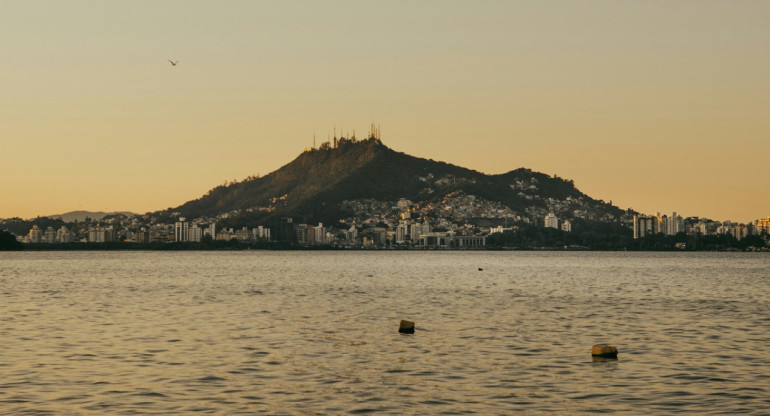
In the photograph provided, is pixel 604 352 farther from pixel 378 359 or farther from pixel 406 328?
pixel 406 328

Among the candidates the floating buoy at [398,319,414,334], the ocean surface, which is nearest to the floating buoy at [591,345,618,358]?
the ocean surface

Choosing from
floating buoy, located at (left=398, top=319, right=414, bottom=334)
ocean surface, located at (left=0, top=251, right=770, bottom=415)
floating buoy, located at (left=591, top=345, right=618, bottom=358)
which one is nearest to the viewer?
ocean surface, located at (left=0, top=251, right=770, bottom=415)

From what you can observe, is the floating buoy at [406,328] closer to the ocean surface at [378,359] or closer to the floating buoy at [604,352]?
the ocean surface at [378,359]

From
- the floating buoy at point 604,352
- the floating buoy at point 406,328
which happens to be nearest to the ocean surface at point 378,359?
the floating buoy at point 604,352

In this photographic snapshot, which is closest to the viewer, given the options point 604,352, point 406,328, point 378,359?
point 604,352

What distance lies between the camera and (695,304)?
241ft

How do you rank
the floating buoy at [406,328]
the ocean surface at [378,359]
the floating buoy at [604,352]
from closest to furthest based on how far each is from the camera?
the ocean surface at [378,359] → the floating buoy at [604,352] → the floating buoy at [406,328]

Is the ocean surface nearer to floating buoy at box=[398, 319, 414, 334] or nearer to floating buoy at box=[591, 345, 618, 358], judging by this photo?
floating buoy at box=[591, 345, 618, 358]

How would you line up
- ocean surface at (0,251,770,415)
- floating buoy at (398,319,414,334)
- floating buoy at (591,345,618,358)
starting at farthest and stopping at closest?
floating buoy at (398,319,414,334), floating buoy at (591,345,618,358), ocean surface at (0,251,770,415)

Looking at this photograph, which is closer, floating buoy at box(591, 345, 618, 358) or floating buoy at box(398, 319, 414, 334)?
floating buoy at box(591, 345, 618, 358)

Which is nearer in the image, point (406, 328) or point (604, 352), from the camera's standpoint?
point (604, 352)

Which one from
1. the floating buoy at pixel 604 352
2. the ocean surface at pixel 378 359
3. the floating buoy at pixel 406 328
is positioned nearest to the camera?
the ocean surface at pixel 378 359

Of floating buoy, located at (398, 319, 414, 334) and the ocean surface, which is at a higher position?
floating buoy, located at (398, 319, 414, 334)

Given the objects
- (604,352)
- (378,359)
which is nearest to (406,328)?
(378,359)
